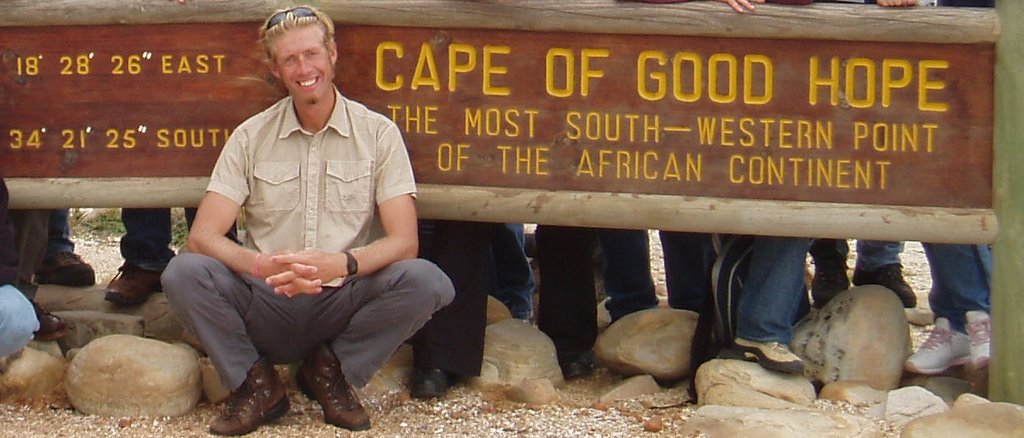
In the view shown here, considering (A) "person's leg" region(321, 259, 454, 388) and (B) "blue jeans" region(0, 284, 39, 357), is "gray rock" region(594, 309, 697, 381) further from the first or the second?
(B) "blue jeans" region(0, 284, 39, 357)

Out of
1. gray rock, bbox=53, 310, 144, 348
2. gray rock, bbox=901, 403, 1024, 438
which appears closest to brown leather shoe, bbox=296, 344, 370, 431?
gray rock, bbox=53, 310, 144, 348

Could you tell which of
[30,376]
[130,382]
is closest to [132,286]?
[30,376]

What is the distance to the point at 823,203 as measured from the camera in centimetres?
591

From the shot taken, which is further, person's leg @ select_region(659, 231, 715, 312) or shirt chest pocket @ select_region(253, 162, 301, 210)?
person's leg @ select_region(659, 231, 715, 312)

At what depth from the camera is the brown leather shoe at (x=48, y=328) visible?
640cm

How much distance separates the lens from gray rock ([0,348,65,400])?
6.03m

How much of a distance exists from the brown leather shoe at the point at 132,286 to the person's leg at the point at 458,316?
4.83 ft

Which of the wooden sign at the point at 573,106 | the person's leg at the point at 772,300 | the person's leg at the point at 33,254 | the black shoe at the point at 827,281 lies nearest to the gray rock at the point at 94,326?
the person's leg at the point at 33,254

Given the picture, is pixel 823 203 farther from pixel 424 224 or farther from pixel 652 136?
pixel 424 224

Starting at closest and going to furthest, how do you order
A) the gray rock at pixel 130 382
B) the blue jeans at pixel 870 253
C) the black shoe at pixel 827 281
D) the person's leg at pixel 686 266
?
the gray rock at pixel 130 382, the person's leg at pixel 686 266, the black shoe at pixel 827 281, the blue jeans at pixel 870 253

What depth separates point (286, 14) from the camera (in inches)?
223

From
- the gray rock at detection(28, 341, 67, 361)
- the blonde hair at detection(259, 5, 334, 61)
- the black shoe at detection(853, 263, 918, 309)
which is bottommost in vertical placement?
the gray rock at detection(28, 341, 67, 361)

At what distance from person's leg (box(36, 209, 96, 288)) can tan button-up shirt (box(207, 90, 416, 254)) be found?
2004mm

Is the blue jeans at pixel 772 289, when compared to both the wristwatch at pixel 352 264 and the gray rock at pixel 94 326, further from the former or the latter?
the gray rock at pixel 94 326
